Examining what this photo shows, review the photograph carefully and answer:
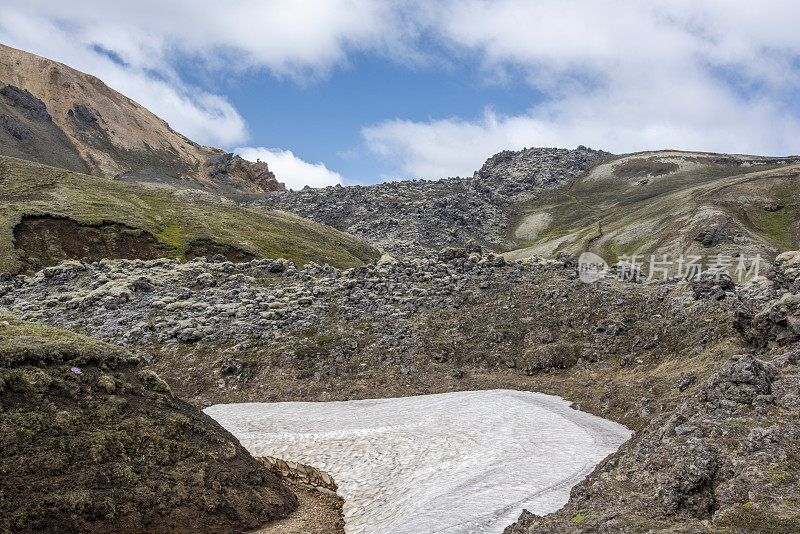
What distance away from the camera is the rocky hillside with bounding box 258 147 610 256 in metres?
132

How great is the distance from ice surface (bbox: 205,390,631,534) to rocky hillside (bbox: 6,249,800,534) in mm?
2433

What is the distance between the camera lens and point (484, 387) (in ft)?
92.3

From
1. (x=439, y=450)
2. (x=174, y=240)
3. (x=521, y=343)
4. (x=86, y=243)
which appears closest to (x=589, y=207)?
(x=174, y=240)

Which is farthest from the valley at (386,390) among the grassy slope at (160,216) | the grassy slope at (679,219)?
the grassy slope at (679,219)

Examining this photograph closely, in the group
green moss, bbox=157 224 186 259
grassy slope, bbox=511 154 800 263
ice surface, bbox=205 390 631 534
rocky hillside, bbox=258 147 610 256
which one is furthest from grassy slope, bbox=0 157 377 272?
ice surface, bbox=205 390 631 534

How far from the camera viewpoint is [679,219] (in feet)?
294

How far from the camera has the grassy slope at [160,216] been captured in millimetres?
72500

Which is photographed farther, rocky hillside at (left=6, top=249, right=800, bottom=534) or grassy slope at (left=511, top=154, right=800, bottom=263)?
grassy slope at (left=511, top=154, right=800, bottom=263)

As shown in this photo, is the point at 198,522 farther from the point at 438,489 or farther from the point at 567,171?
the point at 567,171

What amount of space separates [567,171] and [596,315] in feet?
568

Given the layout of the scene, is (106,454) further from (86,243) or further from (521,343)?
(86,243)

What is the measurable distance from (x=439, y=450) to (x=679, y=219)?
90.7m

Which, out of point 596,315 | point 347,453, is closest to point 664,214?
point 596,315

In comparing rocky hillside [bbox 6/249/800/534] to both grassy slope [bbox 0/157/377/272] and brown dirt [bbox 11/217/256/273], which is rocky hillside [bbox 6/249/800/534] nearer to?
brown dirt [bbox 11/217/256/273]
